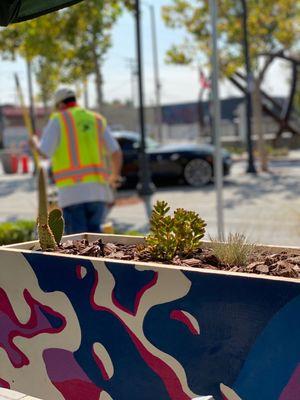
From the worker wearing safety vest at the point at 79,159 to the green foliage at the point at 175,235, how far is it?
10.8 feet

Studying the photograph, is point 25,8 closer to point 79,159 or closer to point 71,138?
point 71,138

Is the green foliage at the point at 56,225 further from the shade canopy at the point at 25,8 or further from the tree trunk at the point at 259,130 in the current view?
the tree trunk at the point at 259,130

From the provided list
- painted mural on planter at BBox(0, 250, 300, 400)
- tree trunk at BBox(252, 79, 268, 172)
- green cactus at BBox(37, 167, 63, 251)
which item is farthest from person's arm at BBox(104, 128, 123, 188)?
tree trunk at BBox(252, 79, 268, 172)

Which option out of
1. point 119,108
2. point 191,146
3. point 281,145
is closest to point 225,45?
point 191,146

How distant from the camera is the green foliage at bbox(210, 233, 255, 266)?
2705 mm

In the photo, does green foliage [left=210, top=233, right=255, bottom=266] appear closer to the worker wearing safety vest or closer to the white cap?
the worker wearing safety vest

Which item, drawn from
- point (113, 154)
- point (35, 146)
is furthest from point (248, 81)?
point (35, 146)

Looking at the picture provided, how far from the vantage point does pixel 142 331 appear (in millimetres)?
2496

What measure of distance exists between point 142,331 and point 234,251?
0.52 meters

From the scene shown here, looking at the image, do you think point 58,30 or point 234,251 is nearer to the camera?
point 234,251

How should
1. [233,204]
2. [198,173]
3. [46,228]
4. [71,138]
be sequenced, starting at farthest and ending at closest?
[198,173] → [233,204] → [71,138] → [46,228]

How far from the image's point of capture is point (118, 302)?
8.39 feet

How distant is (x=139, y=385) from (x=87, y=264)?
0.51m

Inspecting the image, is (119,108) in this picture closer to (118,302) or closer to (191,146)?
(191,146)
